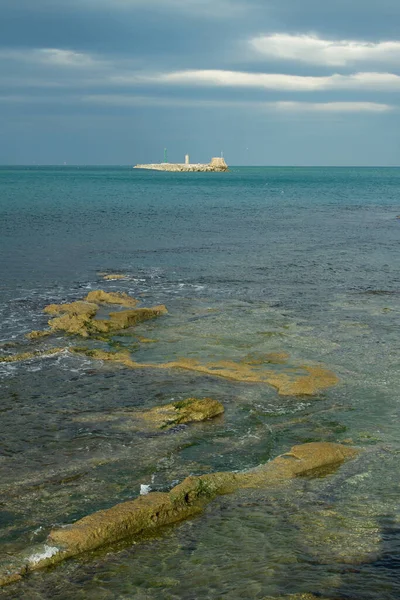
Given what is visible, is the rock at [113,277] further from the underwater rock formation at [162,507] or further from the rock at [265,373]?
the underwater rock formation at [162,507]

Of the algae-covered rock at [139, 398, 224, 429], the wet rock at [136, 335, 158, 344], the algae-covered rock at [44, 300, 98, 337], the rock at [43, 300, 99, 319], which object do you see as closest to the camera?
the algae-covered rock at [139, 398, 224, 429]

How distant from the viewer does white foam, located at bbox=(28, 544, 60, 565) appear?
8.17 m

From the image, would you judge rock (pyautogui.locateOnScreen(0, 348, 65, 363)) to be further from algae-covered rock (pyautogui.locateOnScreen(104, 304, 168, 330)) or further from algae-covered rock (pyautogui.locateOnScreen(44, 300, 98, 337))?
algae-covered rock (pyautogui.locateOnScreen(104, 304, 168, 330))

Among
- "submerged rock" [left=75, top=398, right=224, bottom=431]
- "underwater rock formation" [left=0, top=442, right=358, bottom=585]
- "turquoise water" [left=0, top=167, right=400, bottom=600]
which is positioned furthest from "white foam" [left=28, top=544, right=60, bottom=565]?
"submerged rock" [left=75, top=398, right=224, bottom=431]

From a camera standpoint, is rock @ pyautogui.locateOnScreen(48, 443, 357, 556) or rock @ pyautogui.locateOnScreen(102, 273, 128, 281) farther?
rock @ pyautogui.locateOnScreen(102, 273, 128, 281)

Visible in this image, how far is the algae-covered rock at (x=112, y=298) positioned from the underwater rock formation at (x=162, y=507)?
1292 cm

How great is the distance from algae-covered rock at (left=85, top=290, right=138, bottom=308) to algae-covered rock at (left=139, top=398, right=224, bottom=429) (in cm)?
1019

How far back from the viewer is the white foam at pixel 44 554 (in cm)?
817

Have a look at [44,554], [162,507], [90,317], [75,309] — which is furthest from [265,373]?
[44,554]

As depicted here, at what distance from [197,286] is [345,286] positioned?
20.1 feet

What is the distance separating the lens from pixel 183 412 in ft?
42.8

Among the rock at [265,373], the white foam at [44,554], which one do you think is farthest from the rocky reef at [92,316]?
the white foam at [44,554]

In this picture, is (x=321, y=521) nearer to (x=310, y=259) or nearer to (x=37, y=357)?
(x=37, y=357)

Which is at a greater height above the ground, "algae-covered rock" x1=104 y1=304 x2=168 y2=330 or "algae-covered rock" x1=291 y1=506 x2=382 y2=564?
"algae-covered rock" x1=104 y1=304 x2=168 y2=330
